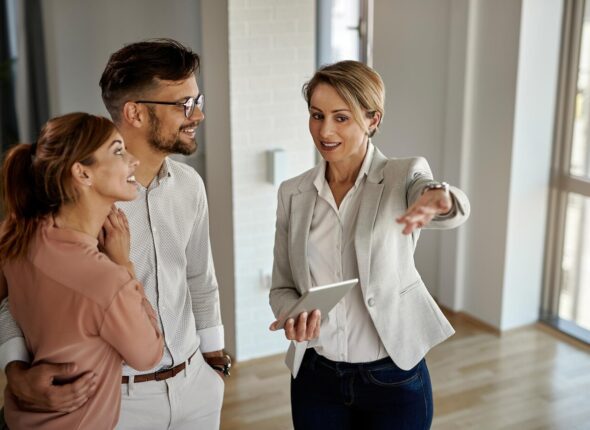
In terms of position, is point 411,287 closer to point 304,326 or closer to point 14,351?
point 304,326

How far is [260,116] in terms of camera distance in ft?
13.7

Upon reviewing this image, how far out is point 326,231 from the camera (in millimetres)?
2242

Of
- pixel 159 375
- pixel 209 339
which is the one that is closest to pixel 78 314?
pixel 159 375

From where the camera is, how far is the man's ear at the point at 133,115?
2209 millimetres

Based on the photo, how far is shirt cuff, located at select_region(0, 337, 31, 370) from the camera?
6.13ft

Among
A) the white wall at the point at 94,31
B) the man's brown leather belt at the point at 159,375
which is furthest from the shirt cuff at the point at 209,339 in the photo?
the white wall at the point at 94,31

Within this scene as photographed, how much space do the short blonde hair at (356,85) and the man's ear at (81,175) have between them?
2.34ft

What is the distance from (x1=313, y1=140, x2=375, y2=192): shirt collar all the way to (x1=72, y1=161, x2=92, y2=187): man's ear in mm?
697

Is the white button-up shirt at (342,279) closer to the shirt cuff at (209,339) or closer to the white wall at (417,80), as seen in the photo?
the shirt cuff at (209,339)

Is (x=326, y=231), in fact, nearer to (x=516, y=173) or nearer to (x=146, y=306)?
(x=146, y=306)

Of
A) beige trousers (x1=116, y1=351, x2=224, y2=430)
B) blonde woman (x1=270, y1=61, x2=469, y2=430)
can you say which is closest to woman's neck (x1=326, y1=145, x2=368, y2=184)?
blonde woman (x1=270, y1=61, x2=469, y2=430)

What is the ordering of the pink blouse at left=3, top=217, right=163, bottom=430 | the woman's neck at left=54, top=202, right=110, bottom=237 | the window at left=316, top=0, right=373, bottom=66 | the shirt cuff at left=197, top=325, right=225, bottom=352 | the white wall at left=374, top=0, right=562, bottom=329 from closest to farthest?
the pink blouse at left=3, top=217, right=163, bottom=430, the woman's neck at left=54, top=202, right=110, bottom=237, the shirt cuff at left=197, top=325, right=225, bottom=352, the white wall at left=374, top=0, right=562, bottom=329, the window at left=316, top=0, right=373, bottom=66

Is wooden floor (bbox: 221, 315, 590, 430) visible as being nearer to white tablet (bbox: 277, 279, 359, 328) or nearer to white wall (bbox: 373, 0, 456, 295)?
white wall (bbox: 373, 0, 456, 295)

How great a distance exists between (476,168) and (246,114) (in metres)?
1.52
